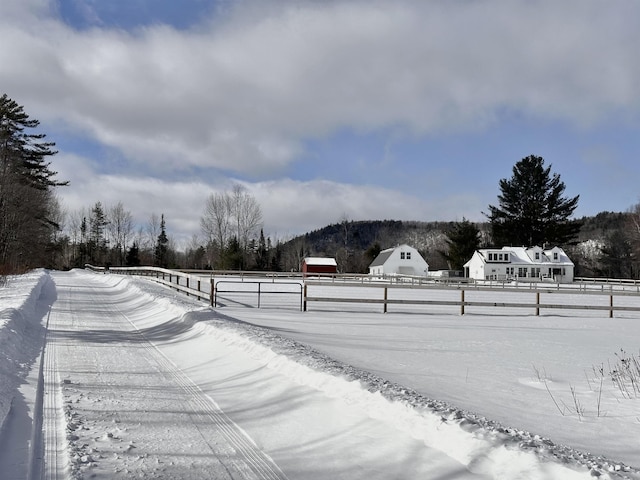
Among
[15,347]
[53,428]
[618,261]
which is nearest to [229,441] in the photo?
[53,428]

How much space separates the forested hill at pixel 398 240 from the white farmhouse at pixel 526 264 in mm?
13868

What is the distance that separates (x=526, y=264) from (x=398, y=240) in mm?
90953

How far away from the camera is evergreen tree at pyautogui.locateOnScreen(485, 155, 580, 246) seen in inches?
3287

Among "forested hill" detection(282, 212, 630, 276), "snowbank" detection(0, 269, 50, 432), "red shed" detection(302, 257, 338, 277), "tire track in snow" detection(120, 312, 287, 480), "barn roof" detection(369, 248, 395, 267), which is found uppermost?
"forested hill" detection(282, 212, 630, 276)

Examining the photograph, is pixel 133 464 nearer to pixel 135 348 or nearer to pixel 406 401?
pixel 406 401

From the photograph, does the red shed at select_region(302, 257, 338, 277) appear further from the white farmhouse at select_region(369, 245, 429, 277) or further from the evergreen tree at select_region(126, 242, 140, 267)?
the evergreen tree at select_region(126, 242, 140, 267)

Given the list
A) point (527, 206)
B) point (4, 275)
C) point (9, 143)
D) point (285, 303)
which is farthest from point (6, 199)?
point (527, 206)

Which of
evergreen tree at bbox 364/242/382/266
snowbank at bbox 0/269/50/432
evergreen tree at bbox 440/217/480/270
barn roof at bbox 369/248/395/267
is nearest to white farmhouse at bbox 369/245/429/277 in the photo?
barn roof at bbox 369/248/395/267

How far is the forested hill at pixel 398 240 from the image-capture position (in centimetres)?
9519

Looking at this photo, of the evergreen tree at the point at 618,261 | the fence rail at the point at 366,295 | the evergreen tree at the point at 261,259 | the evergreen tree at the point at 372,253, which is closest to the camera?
the fence rail at the point at 366,295

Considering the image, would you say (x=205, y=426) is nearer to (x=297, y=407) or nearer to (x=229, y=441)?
(x=229, y=441)

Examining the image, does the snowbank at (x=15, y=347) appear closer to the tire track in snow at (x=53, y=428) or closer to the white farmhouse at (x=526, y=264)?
the tire track in snow at (x=53, y=428)

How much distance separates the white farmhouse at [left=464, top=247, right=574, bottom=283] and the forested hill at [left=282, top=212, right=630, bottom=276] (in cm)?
1387

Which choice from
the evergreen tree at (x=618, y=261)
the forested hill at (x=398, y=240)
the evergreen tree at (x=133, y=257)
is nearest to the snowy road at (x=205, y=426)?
the forested hill at (x=398, y=240)
